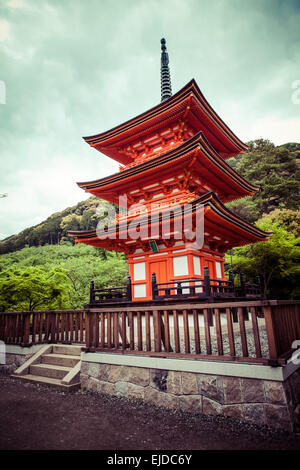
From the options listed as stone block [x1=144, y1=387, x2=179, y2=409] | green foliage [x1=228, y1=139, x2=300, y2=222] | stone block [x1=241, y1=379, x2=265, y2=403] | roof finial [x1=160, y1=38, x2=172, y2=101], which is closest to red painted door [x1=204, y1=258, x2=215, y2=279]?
stone block [x1=144, y1=387, x2=179, y2=409]

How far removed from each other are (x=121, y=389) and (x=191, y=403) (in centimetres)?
154

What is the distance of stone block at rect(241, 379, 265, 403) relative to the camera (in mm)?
3615

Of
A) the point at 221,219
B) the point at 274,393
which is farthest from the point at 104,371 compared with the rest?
the point at 221,219

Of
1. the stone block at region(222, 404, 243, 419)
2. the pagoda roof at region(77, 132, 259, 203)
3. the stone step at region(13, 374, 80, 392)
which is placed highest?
the pagoda roof at region(77, 132, 259, 203)

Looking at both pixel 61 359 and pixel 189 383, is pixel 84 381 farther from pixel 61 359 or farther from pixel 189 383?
pixel 189 383

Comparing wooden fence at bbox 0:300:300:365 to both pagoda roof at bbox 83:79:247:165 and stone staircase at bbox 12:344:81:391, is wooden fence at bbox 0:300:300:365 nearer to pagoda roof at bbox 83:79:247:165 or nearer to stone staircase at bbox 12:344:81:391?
stone staircase at bbox 12:344:81:391

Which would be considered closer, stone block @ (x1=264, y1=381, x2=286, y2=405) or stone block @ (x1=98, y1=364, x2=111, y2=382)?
stone block @ (x1=264, y1=381, x2=286, y2=405)

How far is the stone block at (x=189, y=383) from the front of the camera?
4.18 metres

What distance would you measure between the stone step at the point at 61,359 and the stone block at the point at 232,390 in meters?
4.32

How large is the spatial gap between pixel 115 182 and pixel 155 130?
328 cm

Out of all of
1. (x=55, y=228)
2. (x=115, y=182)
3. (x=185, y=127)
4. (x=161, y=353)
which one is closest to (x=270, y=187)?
(x=185, y=127)

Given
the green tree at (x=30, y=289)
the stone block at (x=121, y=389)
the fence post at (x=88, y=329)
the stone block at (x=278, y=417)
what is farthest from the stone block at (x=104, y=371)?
the green tree at (x=30, y=289)

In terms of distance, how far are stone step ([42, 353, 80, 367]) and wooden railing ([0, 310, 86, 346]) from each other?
0.54m

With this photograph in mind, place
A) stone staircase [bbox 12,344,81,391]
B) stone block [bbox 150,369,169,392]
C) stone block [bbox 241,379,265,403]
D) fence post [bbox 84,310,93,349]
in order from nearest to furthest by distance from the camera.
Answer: stone block [bbox 241,379,265,403]
stone block [bbox 150,369,169,392]
fence post [bbox 84,310,93,349]
stone staircase [bbox 12,344,81,391]
